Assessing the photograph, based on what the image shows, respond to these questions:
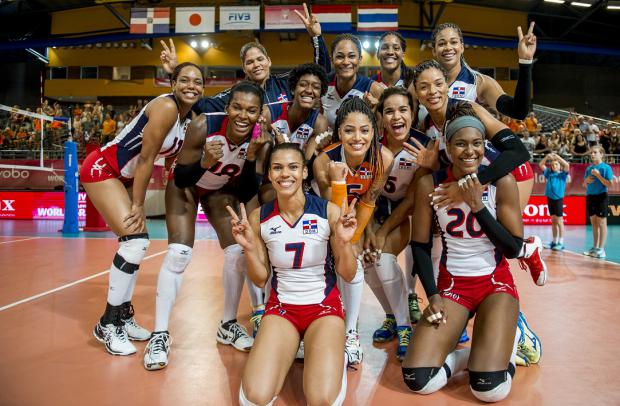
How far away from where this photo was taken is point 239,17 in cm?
1678

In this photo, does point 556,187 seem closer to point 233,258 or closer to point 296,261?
point 233,258

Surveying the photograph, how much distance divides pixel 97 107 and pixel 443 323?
63.5 ft

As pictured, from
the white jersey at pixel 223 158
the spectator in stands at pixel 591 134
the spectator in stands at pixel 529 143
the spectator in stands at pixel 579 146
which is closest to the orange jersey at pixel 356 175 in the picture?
the white jersey at pixel 223 158

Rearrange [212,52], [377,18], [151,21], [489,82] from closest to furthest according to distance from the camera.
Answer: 1. [489,82]
2. [377,18]
3. [151,21]
4. [212,52]

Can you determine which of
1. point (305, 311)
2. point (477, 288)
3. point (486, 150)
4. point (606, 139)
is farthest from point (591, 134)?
point (305, 311)

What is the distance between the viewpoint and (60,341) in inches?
142

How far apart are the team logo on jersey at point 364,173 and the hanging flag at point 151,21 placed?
15431 mm

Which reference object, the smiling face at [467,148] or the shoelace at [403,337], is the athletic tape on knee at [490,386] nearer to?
the shoelace at [403,337]

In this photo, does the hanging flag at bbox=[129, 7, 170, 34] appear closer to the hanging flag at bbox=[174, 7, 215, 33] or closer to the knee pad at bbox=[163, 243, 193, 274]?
the hanging flag at bbox=[174, 7, 215, 33]

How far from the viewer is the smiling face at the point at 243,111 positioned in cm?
327

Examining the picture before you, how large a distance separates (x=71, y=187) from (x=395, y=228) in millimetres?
8620

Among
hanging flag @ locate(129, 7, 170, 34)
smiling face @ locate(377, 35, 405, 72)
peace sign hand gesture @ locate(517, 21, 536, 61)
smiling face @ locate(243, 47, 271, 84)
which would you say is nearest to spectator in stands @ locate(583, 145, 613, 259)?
peace sign hand gesture @ locate(517, 21, 536, 61)

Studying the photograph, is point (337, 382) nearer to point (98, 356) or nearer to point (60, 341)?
point (98, 356)

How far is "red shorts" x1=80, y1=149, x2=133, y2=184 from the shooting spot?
11.6 feet
